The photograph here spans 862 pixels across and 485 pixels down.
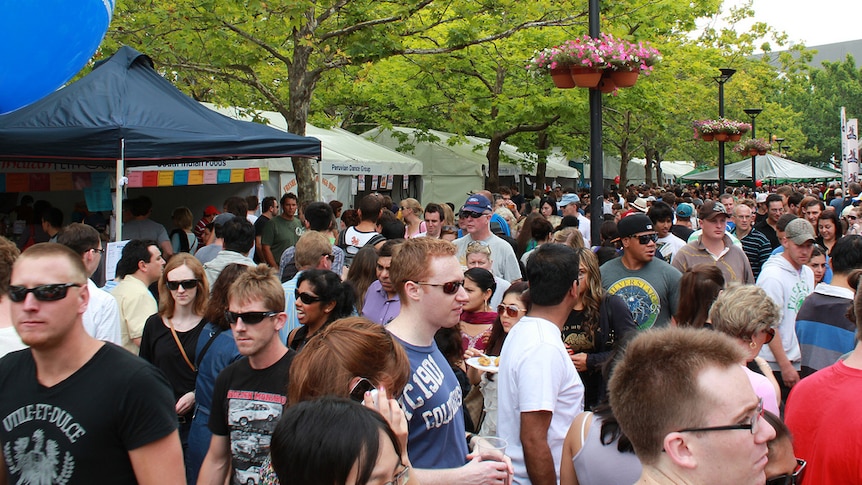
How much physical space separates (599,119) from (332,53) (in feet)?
21.7

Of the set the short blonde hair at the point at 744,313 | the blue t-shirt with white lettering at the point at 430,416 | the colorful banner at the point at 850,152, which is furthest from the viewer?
the colorful banner at the point at 850,152

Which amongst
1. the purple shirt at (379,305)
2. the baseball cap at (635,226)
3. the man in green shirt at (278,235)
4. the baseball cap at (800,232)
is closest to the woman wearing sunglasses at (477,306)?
the purple shirt at (379,305)

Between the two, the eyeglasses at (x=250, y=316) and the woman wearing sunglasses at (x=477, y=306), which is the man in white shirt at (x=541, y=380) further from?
the woman wearing sunglasses at (x=477, y=306)

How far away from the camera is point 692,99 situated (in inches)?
1265

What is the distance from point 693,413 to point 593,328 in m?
2.46

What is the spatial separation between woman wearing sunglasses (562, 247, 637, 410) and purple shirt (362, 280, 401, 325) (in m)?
1.33

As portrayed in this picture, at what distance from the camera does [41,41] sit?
5582 millimetres

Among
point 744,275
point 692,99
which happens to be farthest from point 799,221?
point 692,99

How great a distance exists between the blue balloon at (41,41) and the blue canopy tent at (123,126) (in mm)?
1461

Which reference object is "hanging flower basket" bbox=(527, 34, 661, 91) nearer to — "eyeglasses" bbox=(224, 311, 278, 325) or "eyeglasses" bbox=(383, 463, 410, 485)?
"eyeglasses" bbox=(224, 311, 278, 325)

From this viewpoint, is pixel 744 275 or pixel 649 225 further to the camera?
pixel 744 275

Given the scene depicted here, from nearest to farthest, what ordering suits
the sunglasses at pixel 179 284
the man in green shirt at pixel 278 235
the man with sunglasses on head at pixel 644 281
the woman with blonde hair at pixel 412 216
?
1. the sunglasses at pixel 179 284
2. the man with sunglasses on head at pixel 644 281
3. the woman with blonde hair at pixel 412 216
4. the man in green shirt at pixel 278 235

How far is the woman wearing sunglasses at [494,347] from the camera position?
4.23 metres

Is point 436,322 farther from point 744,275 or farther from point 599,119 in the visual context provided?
point 599,119
